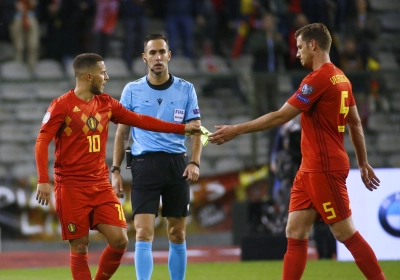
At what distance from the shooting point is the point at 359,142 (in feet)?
23.6

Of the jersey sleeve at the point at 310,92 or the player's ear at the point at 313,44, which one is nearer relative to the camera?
the jersey sleeve at the point at 310,92

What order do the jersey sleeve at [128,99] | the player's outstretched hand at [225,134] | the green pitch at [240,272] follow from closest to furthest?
the player's outstretched hand at [225,134] → the jersey sleeve at [128,99] → the green pitch at [240,272]

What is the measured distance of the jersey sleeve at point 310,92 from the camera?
6773 mm

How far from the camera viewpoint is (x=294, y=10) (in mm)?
16609

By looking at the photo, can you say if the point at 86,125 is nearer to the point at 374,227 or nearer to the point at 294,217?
the point at 294,217

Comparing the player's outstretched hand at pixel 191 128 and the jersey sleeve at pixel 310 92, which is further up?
the jersey sleeve at pixel 310 92

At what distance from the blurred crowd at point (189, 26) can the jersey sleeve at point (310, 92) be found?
8.38m

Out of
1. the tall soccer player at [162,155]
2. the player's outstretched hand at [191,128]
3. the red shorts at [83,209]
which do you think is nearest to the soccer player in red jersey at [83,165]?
the red shorts at [83,209]

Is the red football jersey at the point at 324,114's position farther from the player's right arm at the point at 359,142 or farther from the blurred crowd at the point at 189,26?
the blurred crowd at the point at 189,26

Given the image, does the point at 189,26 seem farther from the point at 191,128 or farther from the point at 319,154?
the point at 319,154

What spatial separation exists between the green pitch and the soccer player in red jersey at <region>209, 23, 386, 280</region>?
2327 mm

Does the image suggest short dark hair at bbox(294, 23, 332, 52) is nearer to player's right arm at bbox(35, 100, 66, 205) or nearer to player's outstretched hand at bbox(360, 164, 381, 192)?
player's outstretched hand at bbox(360, 164, 381, 192)

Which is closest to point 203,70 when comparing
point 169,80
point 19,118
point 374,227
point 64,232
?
point 19,118

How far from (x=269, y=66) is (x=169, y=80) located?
7.46 m
